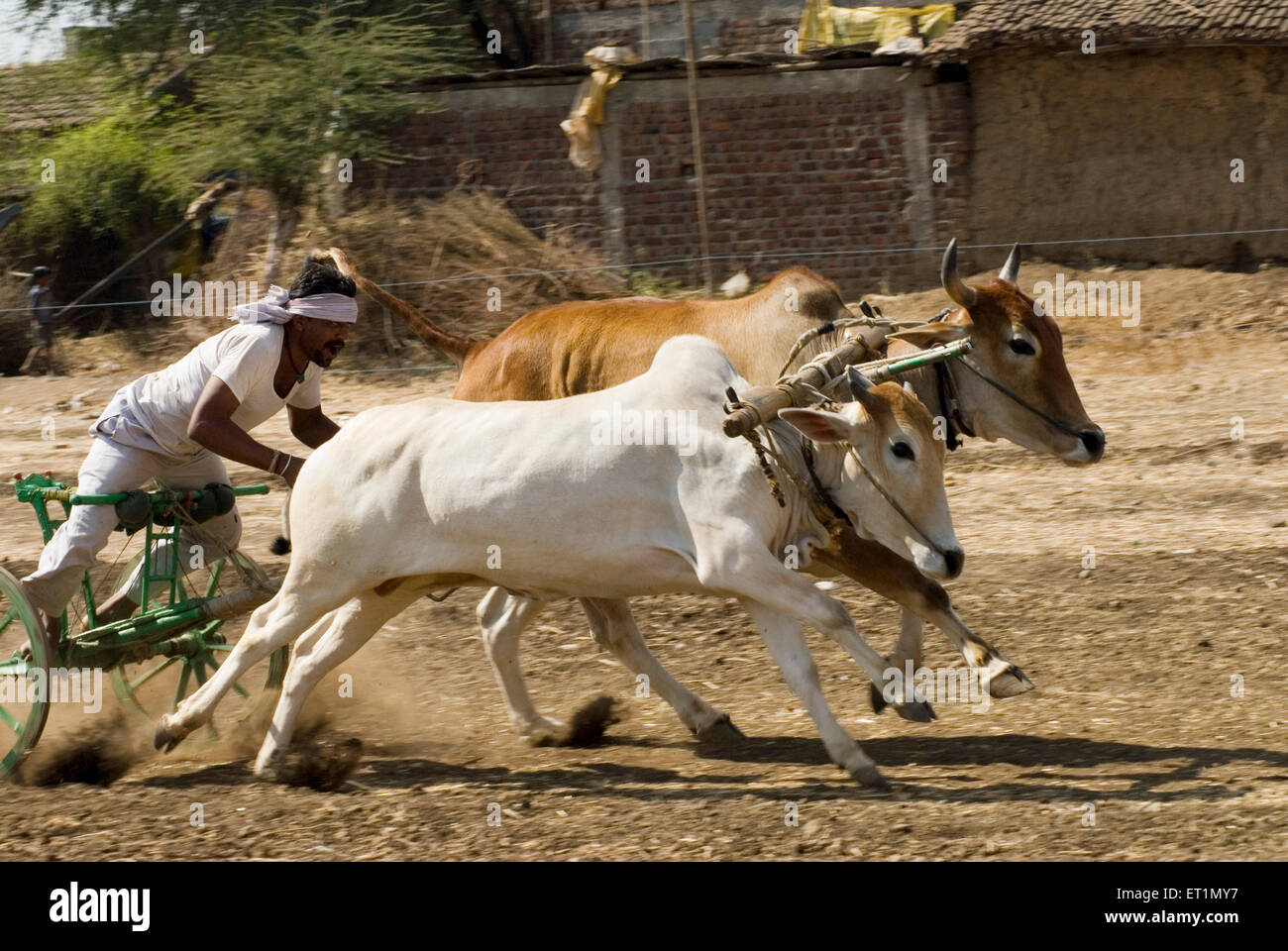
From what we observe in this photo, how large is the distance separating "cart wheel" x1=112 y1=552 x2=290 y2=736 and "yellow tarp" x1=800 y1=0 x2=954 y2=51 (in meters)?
10.8

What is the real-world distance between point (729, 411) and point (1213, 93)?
33.1 ft

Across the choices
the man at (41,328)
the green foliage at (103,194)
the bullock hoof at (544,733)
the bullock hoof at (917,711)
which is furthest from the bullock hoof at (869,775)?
the green foliage at (103,194)

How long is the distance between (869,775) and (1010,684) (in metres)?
0.60

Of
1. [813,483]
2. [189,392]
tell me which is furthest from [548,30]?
Answer: [813,483]

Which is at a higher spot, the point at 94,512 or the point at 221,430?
the point at 221,430

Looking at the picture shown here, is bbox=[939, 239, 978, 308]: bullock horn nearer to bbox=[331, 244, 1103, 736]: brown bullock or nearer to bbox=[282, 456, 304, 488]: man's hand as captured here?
bbox=[331, 244, 1103, 736]: brown bullock

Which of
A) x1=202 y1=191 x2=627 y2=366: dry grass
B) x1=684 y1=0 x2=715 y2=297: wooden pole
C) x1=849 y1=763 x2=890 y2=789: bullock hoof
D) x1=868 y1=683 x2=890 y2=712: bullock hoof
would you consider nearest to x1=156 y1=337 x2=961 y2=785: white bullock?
x1=849 y1=763 x2=890 y2=789: bullock hoof

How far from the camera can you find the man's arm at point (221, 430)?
5746 mm

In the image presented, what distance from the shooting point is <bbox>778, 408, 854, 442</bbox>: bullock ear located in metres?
5.45

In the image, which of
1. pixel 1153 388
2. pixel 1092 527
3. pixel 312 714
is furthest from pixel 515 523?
pixel 1153 388

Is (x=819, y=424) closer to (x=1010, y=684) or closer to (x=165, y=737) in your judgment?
(x=1010, y=684)

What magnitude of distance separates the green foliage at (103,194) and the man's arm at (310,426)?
10630 millimetres

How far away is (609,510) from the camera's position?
5504 millimetres

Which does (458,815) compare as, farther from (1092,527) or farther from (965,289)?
(1092,527)
